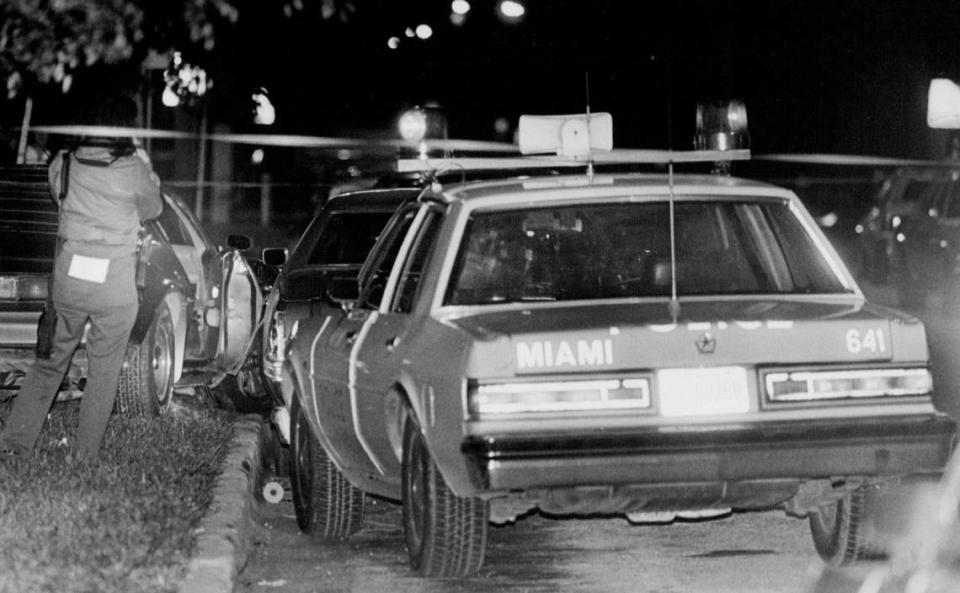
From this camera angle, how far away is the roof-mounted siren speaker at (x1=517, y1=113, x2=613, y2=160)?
9.80 meters

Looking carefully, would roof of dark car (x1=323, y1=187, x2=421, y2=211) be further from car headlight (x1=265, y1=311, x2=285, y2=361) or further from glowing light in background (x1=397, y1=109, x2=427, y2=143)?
glowing light in background (x1=397, y1=109, x2=427, y2=143)

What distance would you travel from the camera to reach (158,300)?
37.1 ft

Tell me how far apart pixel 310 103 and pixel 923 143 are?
1379cm

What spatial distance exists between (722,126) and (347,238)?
268 centimetres

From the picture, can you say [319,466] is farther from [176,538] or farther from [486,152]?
[486,152]

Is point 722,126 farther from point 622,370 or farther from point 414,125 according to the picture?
point 622,370

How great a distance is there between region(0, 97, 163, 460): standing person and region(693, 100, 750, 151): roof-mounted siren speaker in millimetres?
4698

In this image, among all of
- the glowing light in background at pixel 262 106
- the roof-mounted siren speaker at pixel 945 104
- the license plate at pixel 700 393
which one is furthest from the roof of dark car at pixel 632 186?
the roof-mounted siren speaker at pixel 945 104

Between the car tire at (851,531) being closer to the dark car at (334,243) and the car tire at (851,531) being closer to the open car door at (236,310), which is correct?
the dark car at (334,243)

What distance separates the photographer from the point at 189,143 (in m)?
32.1

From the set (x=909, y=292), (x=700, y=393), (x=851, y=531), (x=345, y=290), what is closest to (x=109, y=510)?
(x=345, y=290)

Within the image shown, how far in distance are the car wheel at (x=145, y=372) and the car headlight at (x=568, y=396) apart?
4997 mm

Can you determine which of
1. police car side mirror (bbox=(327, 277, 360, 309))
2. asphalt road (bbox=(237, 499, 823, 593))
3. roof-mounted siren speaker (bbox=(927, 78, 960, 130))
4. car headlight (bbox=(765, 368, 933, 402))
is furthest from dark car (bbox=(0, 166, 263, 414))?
roof-mounted siren speaker (bbox=(927, 78, 960, 130))

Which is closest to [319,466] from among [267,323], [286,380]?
[286,380]
